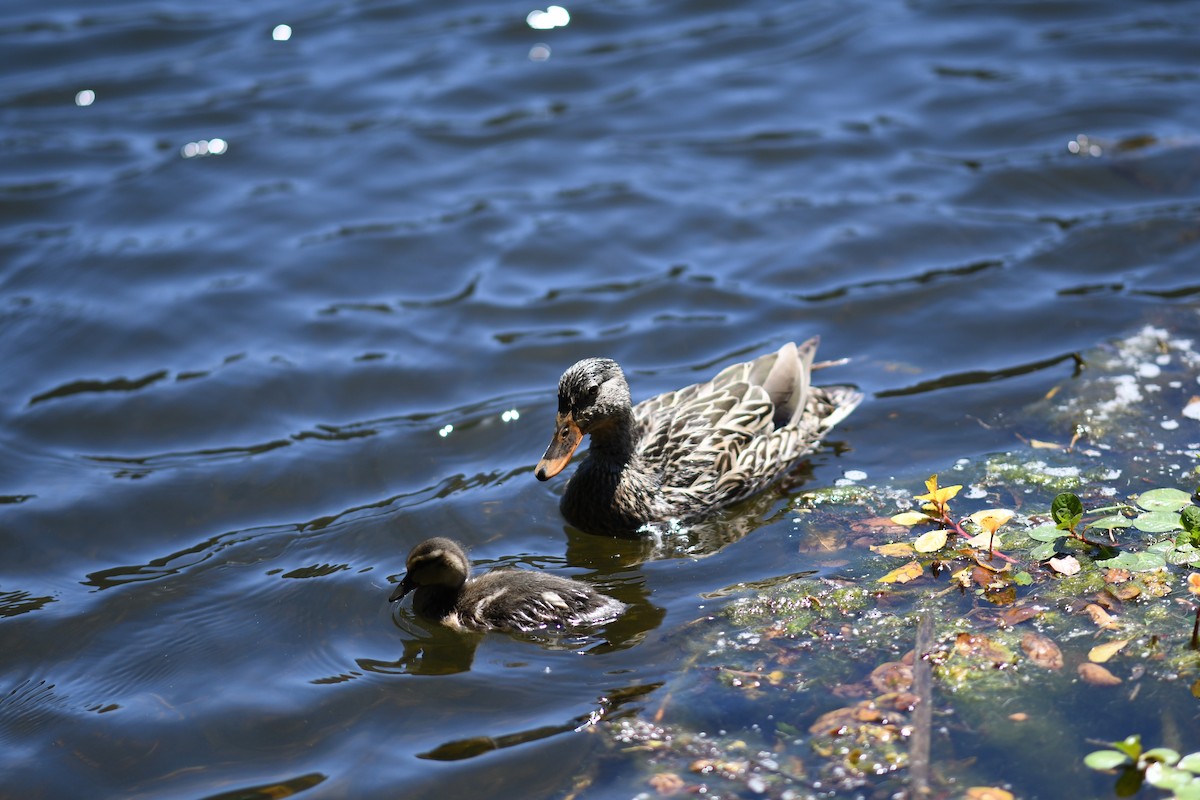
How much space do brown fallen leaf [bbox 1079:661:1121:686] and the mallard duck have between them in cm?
207

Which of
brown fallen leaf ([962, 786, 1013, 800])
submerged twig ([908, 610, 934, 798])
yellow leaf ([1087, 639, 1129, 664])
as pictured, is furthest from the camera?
yellow leaf ([1087, 639, 1129, 664])

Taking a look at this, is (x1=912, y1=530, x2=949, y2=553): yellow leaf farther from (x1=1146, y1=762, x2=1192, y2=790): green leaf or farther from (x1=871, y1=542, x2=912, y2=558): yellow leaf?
(x1=1146, y1=762, x2=1192, y2=790): green leaf

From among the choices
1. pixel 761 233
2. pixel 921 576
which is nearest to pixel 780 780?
pixel 921 576

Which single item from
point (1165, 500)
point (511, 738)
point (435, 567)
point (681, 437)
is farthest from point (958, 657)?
point (681, 437)

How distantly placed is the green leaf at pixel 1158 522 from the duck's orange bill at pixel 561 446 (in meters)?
2.86

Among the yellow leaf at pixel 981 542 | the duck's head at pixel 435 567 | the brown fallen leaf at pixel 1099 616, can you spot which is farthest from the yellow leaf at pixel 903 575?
the duck's head at pixel 435 567

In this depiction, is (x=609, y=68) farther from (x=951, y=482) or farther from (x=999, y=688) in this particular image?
(x=999, y=688)

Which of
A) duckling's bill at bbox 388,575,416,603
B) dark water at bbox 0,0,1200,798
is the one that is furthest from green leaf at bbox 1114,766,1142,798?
duckling's bill at bbox 388,575,416,603

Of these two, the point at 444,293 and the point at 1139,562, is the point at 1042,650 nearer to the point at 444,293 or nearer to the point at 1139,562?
the point at 1139,562

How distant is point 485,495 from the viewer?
7.40 meters

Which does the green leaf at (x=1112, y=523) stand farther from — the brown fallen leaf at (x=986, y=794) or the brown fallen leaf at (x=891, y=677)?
the brown fallen leaf at (x=986, y=794)

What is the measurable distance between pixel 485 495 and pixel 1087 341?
416 centimetres

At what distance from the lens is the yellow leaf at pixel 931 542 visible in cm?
599

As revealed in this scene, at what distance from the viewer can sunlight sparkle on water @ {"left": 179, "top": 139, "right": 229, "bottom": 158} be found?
11719 mm
